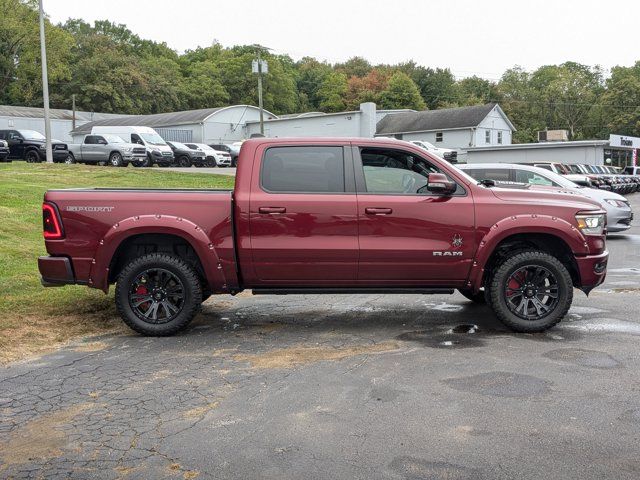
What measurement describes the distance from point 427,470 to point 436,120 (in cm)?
5920

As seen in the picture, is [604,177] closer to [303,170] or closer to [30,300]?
[303,170]

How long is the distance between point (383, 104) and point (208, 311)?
266 ft

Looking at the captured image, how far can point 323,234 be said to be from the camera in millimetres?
6551

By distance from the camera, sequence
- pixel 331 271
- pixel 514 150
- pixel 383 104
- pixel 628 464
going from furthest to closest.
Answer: pixel 383 104
pixel 514 150
pixel 331 271
pixel 628 464

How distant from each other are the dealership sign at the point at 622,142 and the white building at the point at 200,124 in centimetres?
3148

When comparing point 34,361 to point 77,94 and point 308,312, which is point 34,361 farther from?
point 77,94

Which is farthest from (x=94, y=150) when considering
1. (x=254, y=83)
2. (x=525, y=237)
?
(x=254, y=83)

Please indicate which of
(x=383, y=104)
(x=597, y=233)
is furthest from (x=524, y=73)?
(x=597, y=233)

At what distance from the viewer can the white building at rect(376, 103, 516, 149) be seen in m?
58.6

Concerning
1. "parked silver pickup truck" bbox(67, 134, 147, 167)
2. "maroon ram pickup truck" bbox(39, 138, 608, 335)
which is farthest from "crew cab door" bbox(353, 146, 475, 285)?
"parked silver pickup truck" bbox(67, 134, 147, 167)

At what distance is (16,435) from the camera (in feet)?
13.8

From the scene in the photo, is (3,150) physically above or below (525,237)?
above

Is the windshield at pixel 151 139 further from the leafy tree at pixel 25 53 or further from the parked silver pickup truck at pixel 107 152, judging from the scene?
the leafy tree at pixel 25 53

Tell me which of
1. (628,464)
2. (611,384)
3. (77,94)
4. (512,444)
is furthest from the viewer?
(77,94)
